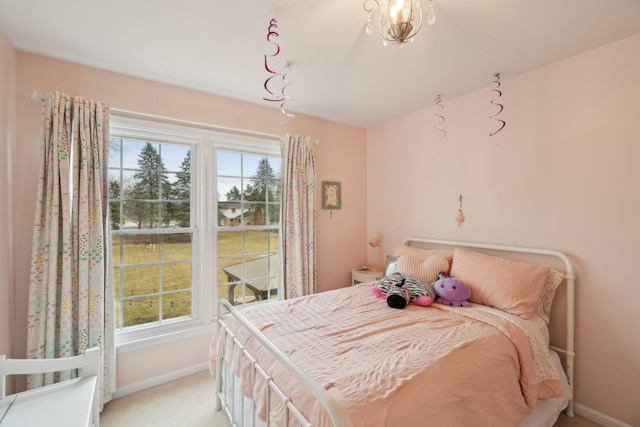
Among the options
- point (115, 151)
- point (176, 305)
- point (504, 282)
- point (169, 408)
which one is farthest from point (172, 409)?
point (504, 282)

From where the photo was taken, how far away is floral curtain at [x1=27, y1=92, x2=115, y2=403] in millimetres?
1825

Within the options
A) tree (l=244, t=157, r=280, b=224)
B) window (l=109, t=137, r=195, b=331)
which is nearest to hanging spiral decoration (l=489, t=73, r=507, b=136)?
tree (l=244, t=157, r=280, b=224)

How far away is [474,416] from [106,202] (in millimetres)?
2605

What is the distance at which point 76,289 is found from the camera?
1939 millimetres

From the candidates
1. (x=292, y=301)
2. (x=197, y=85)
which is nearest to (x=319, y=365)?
(x=292, y=301)

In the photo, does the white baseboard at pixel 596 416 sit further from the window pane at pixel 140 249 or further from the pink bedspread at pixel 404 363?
the window pane at pixel 140 249

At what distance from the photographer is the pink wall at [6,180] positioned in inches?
66.5

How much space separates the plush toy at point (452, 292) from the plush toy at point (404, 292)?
62 millimetres

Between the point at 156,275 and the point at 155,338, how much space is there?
516mm

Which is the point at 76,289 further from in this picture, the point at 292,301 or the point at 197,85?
the point at 197,85

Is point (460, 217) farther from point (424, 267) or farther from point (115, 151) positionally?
point (115, 151)

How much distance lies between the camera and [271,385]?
123 cm

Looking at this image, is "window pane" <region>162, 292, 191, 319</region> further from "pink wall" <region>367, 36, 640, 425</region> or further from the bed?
"pink wall" <region>367, 36, 640, 425</region>

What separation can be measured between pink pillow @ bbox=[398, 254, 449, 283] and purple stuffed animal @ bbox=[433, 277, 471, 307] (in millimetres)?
180
